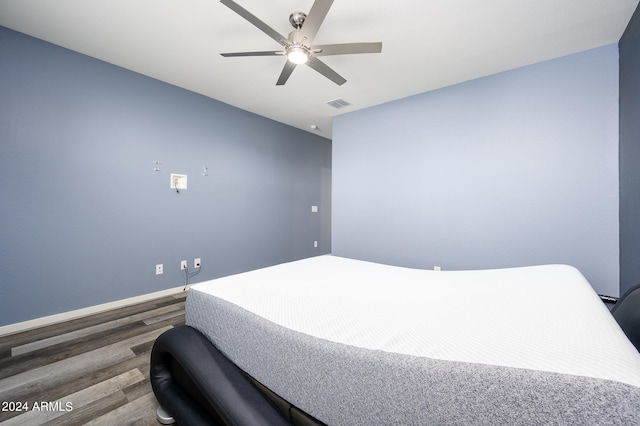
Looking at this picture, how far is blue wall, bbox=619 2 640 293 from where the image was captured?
5.89ft

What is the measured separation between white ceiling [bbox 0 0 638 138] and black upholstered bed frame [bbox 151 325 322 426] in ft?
7.40

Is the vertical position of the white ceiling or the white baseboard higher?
the white ceiling

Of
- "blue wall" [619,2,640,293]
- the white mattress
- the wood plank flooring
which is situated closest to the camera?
the white mattress

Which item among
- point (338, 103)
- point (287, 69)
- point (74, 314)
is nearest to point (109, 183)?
point (74, 314)

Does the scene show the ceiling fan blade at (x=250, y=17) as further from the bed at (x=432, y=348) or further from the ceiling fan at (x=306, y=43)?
the bed at (x=432, y=348)

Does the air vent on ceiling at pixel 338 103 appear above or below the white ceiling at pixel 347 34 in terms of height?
above

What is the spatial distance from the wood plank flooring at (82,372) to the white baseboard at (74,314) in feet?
0.24

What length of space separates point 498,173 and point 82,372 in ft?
13.2

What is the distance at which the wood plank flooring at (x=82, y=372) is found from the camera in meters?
1.29

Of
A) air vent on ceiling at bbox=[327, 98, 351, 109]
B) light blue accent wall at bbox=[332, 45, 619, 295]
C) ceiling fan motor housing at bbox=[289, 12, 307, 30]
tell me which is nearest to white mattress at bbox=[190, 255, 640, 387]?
light blue accent wall at bbox=[332, 45, 619, 295]

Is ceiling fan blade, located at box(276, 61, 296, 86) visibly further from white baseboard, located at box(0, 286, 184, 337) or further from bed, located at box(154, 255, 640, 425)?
white baseboard, located at box(0, 286, 184, 337)

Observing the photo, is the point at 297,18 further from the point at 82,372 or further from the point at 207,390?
the point at 82,372

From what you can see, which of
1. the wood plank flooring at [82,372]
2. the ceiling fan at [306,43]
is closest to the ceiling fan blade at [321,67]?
the ceiling fan at [306,43]

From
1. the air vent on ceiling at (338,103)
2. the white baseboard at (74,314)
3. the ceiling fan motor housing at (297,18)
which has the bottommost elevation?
the white baseboard at (74,314)
